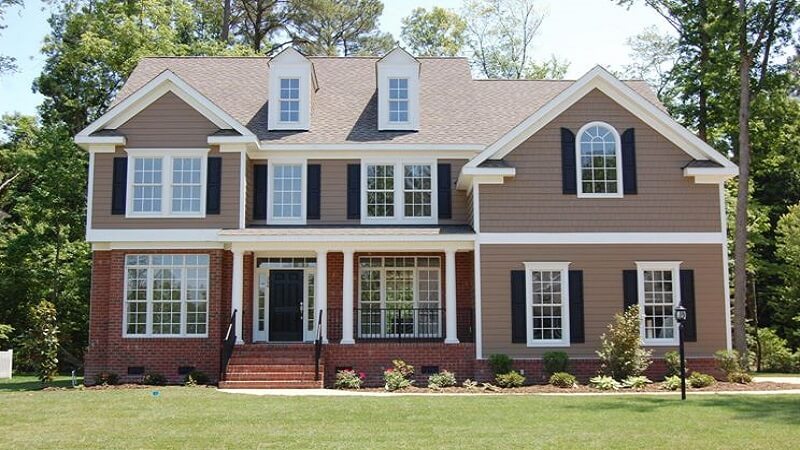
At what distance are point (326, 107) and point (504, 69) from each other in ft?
56.6

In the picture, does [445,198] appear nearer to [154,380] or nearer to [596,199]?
[596,199]

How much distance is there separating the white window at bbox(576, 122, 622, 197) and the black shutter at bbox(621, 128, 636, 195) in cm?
11

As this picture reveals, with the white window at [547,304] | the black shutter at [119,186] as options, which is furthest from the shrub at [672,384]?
the black shutter at [119,186]

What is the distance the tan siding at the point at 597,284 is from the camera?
762 inches

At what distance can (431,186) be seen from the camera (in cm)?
2208

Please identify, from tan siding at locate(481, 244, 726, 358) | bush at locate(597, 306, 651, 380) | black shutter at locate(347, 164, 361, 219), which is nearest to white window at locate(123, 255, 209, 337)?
black shutter at locate(347, 164, 361, 219)

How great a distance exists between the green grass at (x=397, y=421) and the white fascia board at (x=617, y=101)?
6.71m

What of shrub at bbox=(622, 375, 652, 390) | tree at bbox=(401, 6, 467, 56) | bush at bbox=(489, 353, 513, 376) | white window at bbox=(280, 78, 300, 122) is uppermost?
tree at bbox=(401, 6, 467, 56)

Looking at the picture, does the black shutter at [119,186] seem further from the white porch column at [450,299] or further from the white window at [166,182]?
the white porch column at [450,299]

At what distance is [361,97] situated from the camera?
2436 cm

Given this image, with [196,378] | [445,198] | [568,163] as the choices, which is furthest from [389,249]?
[196,378]

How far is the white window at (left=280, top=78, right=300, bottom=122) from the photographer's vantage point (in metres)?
22.6

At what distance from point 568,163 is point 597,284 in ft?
10.3

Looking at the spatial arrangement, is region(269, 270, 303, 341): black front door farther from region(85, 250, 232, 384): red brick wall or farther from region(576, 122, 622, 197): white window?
region(576, 122, 622, 197): white window
